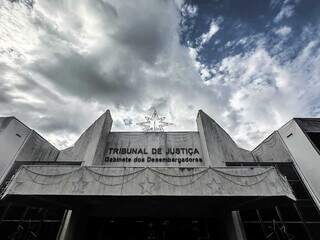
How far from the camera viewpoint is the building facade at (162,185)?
6648mm

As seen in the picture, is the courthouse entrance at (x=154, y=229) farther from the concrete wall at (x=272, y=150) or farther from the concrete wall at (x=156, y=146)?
the concrete wall at (x=272, y=150)

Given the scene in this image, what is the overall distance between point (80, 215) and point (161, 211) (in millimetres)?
4255

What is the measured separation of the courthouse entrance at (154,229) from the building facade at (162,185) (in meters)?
0.05

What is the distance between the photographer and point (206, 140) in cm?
1155

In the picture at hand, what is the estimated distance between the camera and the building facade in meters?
6.65

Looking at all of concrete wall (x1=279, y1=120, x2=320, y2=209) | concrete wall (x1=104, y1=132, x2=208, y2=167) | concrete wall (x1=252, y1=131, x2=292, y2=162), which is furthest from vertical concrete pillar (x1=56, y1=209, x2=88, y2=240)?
concrete wall (x1=279, y1=120, x2=320, y2=209)

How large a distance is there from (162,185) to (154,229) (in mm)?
4406

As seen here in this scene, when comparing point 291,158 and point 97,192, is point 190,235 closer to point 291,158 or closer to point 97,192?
point 97,192

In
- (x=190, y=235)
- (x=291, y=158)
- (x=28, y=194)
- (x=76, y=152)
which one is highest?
(x=76, y=152)

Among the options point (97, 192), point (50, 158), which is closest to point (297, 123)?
point (97, 192)

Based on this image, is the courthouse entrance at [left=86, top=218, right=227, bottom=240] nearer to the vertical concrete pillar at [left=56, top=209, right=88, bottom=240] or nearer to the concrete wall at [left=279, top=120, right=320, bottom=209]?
the vertical concrete pillar at [left=56, top=209, right=88, bottom=240]

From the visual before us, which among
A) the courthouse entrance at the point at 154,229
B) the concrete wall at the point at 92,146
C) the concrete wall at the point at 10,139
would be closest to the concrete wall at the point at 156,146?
the concrete wall at the point at 92,146

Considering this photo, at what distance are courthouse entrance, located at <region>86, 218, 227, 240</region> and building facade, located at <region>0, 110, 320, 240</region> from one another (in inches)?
1.8

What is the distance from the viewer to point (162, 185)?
6668 mm
